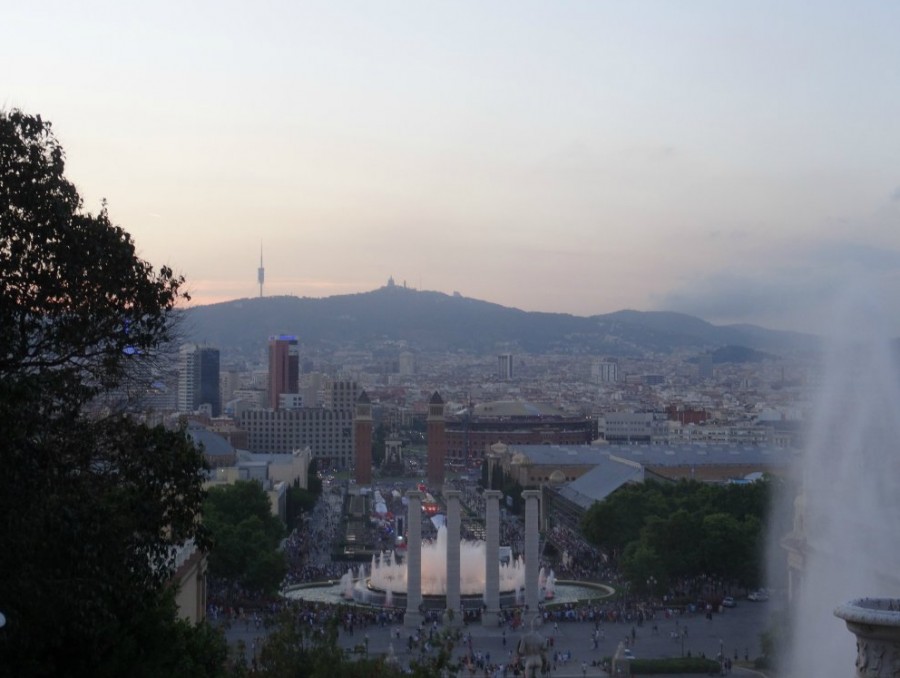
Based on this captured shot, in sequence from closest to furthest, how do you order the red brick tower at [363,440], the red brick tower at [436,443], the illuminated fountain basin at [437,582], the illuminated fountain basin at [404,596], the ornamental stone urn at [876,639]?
1. the ornamental stone urn at [876,639]
2. the illuminated fountain basin at [404,596]
3. the illuminated fountain basin at [437,582]
4. the red brick tower at [436,443]
5. the red brick tower at [363,440]

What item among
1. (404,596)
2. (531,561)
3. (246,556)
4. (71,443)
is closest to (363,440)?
(404,596)

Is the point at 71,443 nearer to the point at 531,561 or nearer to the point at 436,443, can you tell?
the point at 531,561

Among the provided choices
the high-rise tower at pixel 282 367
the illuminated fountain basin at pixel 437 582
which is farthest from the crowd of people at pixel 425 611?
the high-rise tower at pixel 282 367

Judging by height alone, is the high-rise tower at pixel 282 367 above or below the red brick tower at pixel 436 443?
above

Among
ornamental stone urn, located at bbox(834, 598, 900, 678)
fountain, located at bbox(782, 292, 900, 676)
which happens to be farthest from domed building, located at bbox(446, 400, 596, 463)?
ornamental stone urn, located at bbox(834, 598, 900, 678)

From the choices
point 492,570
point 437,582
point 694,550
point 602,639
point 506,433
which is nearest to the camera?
point 602,639

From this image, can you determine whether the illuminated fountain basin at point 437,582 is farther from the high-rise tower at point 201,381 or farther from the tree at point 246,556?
the high-rise tower at point 201,381

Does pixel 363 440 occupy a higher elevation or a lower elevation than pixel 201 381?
lower

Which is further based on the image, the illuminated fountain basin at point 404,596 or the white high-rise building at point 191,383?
the white high-rise building at point 191,383
